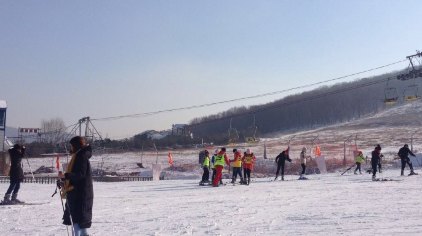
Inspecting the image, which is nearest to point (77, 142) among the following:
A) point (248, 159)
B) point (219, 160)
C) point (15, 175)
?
point (15, 175)

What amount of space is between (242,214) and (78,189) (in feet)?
18.5

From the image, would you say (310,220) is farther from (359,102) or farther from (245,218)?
(359,102)

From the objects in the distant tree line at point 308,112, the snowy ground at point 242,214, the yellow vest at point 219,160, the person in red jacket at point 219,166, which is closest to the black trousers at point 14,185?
the snowy ground at point 242,214

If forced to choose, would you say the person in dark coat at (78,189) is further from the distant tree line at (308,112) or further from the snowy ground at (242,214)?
the distant tree line at (308,112)

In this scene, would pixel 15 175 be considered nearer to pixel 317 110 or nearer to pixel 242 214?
pixel 242 214

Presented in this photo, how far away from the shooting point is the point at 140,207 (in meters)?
15.5

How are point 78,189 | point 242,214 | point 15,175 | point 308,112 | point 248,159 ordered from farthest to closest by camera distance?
point 308,112
point 248,159
point 15,175
point 242,214
point 78,189

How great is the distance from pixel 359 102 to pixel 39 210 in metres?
181

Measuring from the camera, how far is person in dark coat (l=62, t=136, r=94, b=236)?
330 inches

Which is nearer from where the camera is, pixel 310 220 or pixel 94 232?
pixel 94 232

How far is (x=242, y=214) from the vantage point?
520 inches

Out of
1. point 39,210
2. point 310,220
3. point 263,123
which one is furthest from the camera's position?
point 263,123

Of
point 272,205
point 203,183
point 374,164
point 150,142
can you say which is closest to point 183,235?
point 272,205

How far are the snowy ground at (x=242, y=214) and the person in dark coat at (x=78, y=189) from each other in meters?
2.53
